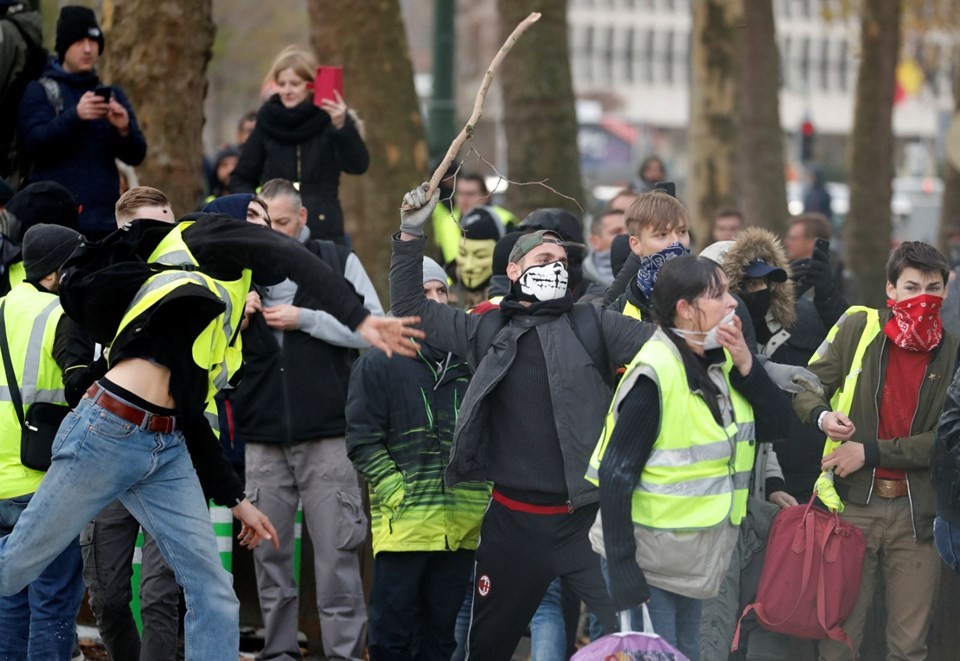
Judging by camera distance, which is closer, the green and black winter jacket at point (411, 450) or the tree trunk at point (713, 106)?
the green and black winter jacket at point (411, 450)

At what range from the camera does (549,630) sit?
7191 millimetres

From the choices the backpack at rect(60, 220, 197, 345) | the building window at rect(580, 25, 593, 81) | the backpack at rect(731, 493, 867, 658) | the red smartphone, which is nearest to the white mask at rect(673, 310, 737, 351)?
the backpack at rect(731, 493, 867, 658)

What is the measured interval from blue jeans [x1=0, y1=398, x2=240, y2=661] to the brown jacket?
2.71 meters

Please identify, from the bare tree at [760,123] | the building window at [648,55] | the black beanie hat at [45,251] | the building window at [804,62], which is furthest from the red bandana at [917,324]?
the building window at [804,62]

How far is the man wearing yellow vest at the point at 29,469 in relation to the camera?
274 inches

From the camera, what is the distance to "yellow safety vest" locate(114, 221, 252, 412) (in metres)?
6.01

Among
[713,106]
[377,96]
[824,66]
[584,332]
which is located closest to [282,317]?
[584,332]

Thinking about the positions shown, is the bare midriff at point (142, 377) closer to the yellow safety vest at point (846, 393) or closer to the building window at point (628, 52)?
the yellow safety vest at point (846, 393)

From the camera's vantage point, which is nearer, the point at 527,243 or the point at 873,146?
the point at 527,243

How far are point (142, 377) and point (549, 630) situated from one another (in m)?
2.25

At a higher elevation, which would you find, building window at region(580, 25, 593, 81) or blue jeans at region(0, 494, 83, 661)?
building window at region(580, 25, 593, 81)

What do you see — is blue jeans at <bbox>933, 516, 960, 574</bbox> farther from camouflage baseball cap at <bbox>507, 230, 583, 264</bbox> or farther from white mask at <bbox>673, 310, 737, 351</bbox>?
camouflage baseball cap at <bbox>507, 230, 583, 264</bbox>

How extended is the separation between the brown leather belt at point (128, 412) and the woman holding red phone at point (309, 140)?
368cm

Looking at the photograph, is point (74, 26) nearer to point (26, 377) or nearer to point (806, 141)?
point (26, 377)
